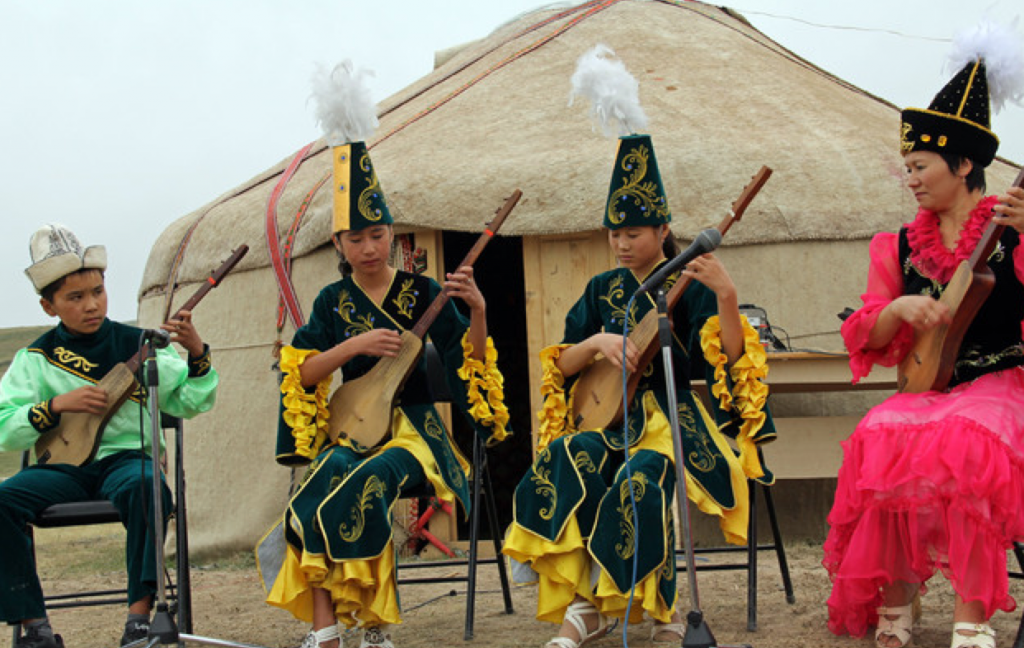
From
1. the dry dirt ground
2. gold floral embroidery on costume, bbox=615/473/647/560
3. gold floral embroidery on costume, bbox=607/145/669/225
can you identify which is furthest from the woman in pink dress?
gold floral embroidery on costume, bbox=607/145/669/225

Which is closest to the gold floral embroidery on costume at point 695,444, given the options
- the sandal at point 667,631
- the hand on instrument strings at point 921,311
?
the sandal at point 667,631

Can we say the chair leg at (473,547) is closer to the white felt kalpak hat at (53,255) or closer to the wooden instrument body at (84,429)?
the wooden instrument body at (84,429)

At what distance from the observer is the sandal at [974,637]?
299 centimetres

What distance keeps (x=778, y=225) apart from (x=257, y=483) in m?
3.18

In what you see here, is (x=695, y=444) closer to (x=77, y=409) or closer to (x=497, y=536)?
(x=497, y=536)

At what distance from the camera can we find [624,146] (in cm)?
390

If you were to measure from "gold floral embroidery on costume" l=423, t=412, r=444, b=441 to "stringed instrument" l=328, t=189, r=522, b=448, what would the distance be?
6.9 inches

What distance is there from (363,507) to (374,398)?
48 centimetres

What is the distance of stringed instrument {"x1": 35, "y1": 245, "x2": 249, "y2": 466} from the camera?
4129 mm

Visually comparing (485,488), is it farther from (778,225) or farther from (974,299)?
(778,225)

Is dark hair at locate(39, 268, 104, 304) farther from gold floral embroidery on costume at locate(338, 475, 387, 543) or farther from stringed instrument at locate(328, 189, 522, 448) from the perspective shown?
gold floral embroidery on costume at locate(338, 475, 387, 543)

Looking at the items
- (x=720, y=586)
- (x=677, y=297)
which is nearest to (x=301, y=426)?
(x=677, y=297)

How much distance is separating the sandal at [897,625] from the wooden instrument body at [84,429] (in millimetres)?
2562

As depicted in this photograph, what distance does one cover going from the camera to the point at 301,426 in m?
3.84
